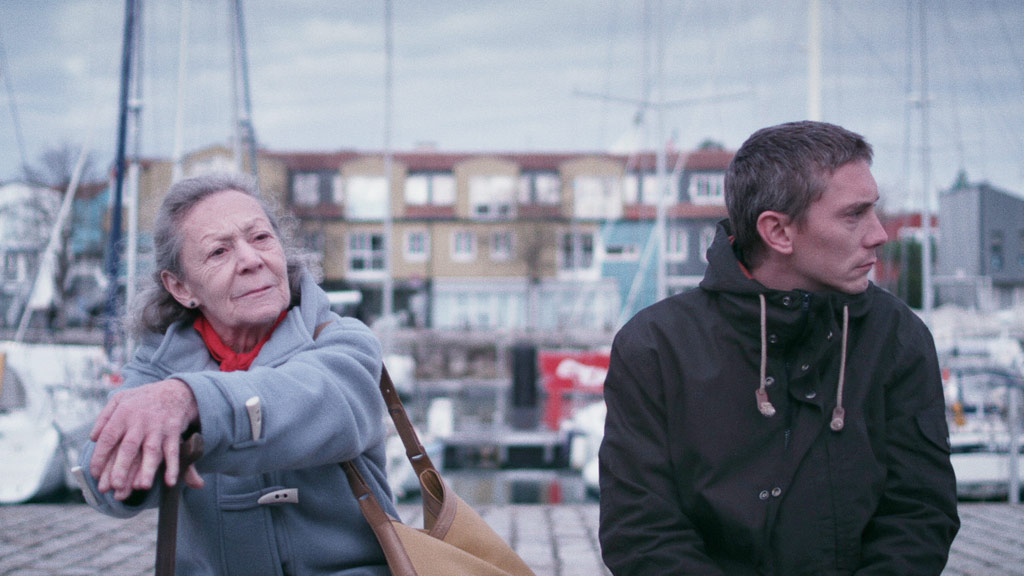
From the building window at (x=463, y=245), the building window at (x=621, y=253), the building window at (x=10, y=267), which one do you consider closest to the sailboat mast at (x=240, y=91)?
the building window at (x=10, y=267)

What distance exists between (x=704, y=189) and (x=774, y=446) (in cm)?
3978

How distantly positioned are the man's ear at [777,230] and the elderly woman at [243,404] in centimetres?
101

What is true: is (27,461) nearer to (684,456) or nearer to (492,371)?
(684,456)

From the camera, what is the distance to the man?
1963mm

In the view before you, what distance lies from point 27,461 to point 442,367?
78.1ft

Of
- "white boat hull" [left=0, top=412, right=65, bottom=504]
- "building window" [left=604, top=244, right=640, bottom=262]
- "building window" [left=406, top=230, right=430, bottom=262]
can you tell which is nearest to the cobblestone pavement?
"white boat hull" [left=0, top=412, right=65, bottom=504]

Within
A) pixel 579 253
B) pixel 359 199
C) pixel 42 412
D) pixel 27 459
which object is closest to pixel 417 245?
pixel 359 199

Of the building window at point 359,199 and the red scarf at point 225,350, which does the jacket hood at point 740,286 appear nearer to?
the red scarf at point 225,350

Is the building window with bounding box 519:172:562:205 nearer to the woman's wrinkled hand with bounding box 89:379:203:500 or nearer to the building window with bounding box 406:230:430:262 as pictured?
the building window with bounding box 406:230:430:262

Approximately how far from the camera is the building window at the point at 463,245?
4434 centimetres

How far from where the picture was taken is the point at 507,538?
4918 mm

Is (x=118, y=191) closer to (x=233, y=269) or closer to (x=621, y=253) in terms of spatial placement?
(x=233, y=269)

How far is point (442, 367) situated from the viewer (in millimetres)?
33375

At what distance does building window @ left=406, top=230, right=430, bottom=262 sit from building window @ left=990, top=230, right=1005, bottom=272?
2591 centimetres
